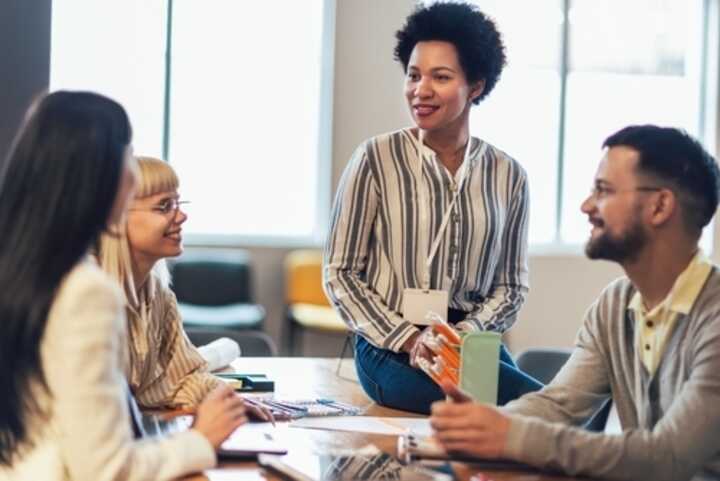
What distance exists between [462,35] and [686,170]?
4.27ft

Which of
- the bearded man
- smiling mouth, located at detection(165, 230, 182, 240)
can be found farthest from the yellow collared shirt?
smiling mouth, located at detection(165, 230, 182, 240)

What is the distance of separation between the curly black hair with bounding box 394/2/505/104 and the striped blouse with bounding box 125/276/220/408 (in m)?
1.18

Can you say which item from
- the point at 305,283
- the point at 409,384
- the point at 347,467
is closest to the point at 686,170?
the point at 347,467

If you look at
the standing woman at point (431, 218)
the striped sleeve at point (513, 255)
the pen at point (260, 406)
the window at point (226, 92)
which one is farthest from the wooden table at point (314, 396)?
the window at point (226, 92)

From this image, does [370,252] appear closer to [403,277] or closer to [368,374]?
[403,277]

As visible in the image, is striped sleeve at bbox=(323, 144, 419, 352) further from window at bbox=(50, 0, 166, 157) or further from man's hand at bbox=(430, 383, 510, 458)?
window at bbox=(50, 0, 166, 157)

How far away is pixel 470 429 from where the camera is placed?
2.10 meters

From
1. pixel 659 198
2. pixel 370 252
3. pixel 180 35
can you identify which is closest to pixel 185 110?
pixel 180 35

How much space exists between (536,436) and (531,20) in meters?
6.77

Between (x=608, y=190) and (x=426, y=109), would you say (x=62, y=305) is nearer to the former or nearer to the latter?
(x=608, y=190)

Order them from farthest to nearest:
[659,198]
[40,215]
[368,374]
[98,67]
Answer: [98,67], [368,374], [659,198], [40,215]

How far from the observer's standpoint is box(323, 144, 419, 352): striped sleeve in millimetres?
3357

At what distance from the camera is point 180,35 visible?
7938 millimetres

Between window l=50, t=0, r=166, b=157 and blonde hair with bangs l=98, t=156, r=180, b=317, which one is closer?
blonde hair with bangs l=98, t=156, r=180, b=317
